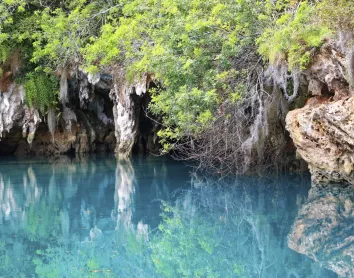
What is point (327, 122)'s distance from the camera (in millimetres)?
9344

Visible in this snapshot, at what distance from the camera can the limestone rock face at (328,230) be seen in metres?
5.41

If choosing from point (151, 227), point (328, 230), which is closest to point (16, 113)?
point (151, 227)

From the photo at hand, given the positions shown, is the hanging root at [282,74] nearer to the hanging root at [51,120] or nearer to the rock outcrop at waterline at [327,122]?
the rock outcrop at waterline at [327,122]

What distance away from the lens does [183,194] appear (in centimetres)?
1030

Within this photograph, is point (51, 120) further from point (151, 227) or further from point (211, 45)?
point (151, 227)

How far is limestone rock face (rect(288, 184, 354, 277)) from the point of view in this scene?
→ 5406 millimetres

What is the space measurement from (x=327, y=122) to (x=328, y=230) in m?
3.13

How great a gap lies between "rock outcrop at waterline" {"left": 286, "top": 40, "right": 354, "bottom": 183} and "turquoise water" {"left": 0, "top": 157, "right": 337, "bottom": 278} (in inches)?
29.4

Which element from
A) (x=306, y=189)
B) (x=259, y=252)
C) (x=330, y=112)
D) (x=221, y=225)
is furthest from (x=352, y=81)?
(x=259, y=252)

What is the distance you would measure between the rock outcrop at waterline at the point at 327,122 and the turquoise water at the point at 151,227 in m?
0.75

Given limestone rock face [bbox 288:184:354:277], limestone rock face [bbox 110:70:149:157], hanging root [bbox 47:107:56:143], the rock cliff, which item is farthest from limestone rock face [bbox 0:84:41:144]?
limestone rock face [bbox 288:184:354:277]

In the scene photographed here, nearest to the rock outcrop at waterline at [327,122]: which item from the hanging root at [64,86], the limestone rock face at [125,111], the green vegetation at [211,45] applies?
the green vegetation at [211,45]

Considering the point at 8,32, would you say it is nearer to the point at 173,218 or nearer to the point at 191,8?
the point at 191,8

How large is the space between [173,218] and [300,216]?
1996 mm
